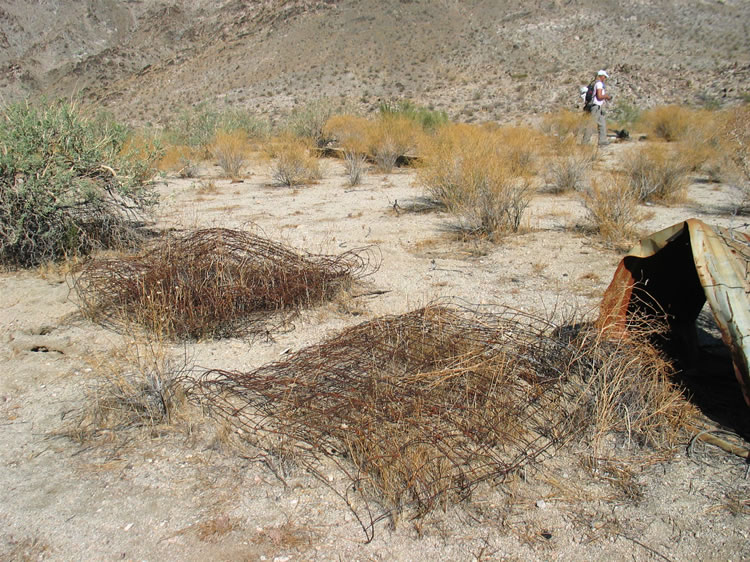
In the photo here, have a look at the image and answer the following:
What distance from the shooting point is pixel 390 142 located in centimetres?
1385

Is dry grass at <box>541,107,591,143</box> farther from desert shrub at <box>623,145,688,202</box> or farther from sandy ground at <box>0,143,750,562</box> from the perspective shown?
sandy ground at <box>0,143,750,562</box>

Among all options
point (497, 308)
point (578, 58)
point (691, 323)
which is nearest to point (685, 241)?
point (691, 323)

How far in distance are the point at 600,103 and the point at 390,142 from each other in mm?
5894

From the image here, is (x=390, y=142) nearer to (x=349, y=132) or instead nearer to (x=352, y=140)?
(x=352, y=140)

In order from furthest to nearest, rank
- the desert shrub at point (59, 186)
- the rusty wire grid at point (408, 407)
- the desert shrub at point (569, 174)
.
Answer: the desert shrub at point (569, 174)
the desert shrub at point (59, 186)
the rusty wire grid at point (408, 407)

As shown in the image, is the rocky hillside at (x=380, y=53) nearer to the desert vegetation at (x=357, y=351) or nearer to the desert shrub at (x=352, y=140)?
the desert shrub at (x=352, y=140)

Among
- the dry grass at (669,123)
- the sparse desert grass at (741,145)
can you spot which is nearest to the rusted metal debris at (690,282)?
the sparse desert grass at (741,145)

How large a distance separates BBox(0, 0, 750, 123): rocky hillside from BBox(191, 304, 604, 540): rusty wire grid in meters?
24.9

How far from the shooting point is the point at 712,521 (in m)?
2.63

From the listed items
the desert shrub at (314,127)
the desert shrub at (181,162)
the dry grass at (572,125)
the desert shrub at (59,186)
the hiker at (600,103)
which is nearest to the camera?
the desert shrub at (59,186)

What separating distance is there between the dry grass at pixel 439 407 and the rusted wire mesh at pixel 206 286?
0.94 meters

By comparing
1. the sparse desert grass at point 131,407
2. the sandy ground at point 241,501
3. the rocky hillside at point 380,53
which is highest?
the rocky hillside at point 380,53

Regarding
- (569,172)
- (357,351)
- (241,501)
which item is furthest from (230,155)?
(241,501)

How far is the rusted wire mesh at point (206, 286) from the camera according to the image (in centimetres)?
474
